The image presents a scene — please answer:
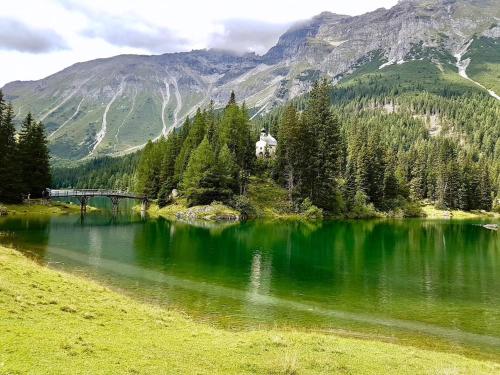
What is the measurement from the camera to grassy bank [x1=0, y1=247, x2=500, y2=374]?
55.0 ft

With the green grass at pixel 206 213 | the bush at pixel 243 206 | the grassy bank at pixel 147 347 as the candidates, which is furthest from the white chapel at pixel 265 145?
the grassy bank at pixel 147 347

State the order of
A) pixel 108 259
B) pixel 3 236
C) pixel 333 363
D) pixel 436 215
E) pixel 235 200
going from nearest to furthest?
1. pixel 333 363
2. pixel 108 259
3. pixel 3 236
4. pixel 235 200
5. pixel 436 215

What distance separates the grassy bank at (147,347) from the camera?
16750mm

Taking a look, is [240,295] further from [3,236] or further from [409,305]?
[3,236]

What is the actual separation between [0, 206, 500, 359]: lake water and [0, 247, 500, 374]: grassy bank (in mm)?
6538

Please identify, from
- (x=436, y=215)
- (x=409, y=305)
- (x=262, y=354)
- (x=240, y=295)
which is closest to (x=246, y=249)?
(x=240, y=295)

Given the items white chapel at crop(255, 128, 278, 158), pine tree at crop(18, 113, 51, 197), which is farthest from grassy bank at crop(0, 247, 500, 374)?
white chapel at crop(255, 128, 278, 158)

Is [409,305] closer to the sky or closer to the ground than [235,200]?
closer to the ground

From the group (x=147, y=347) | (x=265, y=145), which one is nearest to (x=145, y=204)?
(x=265, y=145)

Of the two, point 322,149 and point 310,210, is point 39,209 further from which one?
point 322,149

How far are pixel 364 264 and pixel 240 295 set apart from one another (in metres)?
25.3

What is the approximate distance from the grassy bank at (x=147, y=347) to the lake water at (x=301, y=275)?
21.5 feet

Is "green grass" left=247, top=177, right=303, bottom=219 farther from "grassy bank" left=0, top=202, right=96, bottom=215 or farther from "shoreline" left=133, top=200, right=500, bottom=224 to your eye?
"grassy bank" left=0, top=202, right=96, bottom=215

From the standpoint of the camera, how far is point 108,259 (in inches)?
2172
